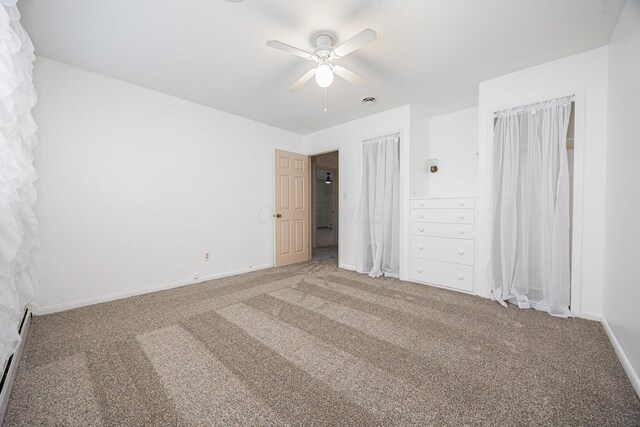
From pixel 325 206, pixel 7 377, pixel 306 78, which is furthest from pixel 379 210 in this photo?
pixel 7 377

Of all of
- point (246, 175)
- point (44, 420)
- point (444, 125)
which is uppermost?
point (444, 125)

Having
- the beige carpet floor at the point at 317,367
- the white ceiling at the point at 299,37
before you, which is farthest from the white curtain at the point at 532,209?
the white ceiling at the point at 299,37

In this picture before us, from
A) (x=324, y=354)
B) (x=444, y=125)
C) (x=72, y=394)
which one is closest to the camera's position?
(x=72, y=394)

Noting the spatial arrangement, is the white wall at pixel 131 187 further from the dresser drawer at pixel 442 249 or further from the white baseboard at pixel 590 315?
the white baseboard at pixel 590 315

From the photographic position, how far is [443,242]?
3146 mm

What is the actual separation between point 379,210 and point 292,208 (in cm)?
157

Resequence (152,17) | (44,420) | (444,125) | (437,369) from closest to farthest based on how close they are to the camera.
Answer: (44,420)
(437,369)
(152,17)
(444,125)

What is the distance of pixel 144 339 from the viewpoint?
1929mm

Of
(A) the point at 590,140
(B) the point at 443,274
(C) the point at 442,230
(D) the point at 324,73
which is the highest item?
(D) the point at 324,73

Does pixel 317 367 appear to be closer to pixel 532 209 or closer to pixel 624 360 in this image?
pixel 624 360

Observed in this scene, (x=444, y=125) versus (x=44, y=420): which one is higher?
(x=444, y=125)

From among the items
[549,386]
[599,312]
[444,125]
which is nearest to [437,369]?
[549,386]

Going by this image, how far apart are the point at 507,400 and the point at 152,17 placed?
330cm

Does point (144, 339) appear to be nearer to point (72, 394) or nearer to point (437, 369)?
point (72, 394)
